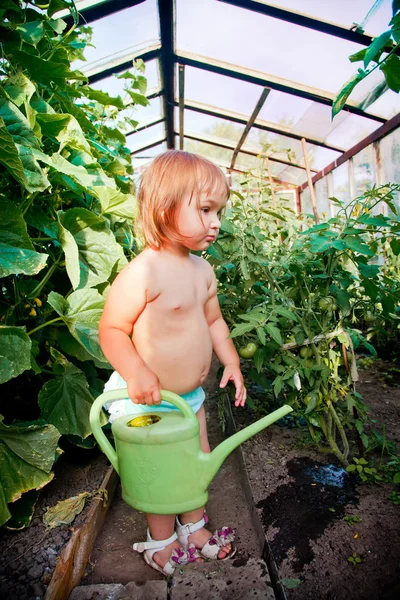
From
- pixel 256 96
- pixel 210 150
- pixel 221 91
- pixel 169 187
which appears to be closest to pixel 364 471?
pixel 169 187

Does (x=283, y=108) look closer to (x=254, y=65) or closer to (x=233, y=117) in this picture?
(x=233, y=117)

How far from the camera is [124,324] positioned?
1.02 m

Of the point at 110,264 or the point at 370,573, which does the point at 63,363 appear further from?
the point at 370,573

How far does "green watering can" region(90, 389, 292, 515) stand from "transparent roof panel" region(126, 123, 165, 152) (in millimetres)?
7107

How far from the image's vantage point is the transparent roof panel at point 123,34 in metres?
3.98

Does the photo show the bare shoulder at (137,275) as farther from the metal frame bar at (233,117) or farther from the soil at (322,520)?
the metal frame bar at (233,117)

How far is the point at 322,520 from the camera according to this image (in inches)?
45.7

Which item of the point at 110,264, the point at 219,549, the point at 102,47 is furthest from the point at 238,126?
the point at 219,549

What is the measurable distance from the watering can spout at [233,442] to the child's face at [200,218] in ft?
1.50

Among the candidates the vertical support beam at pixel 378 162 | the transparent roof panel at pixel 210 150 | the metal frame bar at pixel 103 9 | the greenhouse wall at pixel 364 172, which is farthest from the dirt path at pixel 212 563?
the transparent roof panel at pixel 210 150

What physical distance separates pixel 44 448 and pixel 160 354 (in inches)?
13.7

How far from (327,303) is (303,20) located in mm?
3470

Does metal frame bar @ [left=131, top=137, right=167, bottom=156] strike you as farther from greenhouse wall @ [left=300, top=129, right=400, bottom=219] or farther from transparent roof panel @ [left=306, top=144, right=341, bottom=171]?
greenhouse wall @ [left=300, top=129, right=400, bottom=219]

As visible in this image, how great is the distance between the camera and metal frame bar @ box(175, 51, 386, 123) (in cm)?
507
